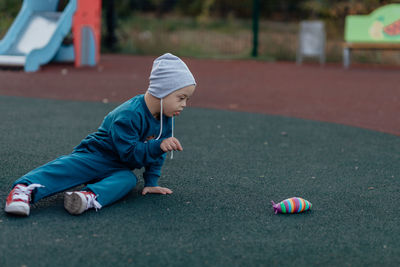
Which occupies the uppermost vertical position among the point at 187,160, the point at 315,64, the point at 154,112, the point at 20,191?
the point at 154,112

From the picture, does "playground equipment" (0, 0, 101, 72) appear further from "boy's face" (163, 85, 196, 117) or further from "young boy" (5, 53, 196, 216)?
"boy's face" (163, 85, 196, 117)

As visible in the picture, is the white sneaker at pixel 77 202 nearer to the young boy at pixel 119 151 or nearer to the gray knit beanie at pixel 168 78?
the young boy at pixel 119 151

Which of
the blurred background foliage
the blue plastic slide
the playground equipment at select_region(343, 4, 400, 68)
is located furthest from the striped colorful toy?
the blurred background foliage

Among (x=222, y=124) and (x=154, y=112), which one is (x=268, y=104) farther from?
(x=154, y=112)

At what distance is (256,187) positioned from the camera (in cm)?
360

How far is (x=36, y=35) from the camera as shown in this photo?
1196 cm

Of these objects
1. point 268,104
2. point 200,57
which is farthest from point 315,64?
point 268,104

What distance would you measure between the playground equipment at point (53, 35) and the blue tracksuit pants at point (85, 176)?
25.6ft

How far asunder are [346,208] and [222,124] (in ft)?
9.75

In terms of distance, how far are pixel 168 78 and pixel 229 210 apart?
80cm

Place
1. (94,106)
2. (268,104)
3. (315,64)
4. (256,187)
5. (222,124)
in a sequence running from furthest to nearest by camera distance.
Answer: (315,64), (268,104), (94,106), (222,124), (256,187)

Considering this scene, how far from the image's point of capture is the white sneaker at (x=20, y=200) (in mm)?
2787

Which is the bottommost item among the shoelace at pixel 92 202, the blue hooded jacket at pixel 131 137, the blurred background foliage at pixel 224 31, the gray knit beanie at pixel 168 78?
the blurred background foliage at pixel 224 31

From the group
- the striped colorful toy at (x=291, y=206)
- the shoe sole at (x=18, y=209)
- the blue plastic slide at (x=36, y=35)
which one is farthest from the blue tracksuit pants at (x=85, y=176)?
the blue plastic slide at (x=36, y=35)
